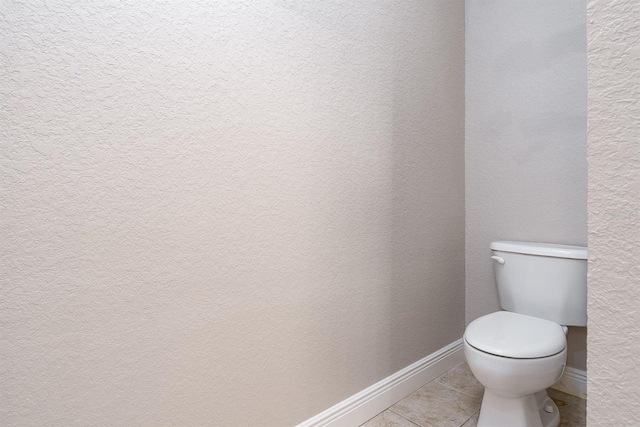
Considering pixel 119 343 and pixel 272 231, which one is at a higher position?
pixel 272 231

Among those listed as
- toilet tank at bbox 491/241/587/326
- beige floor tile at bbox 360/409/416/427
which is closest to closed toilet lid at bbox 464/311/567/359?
toilet tank at bbox 491/241/587/326

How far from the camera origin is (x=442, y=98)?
1873mm

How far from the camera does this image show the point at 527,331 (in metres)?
1.41

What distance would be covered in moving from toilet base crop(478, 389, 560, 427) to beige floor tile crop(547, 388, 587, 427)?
0.43 feet

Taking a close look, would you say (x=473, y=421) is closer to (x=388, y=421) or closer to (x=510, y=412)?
(x=510, y=412)

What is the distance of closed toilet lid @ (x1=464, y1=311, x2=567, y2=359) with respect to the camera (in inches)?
49.5

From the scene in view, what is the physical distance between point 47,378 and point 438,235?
1.66 meters

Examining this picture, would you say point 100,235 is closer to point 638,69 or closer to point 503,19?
point 638,69

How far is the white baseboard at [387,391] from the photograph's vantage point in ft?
4.61

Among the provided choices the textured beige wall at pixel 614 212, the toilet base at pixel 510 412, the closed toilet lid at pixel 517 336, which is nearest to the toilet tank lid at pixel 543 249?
the closed toilet lid at pixel 517 336

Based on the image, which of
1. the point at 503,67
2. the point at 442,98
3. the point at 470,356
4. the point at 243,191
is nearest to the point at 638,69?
the point at 243,191

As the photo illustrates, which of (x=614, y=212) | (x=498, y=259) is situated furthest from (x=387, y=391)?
(x=614, y=212)

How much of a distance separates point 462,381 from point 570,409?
46 centimetres

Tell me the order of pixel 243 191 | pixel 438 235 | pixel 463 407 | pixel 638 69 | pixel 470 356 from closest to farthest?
pixel 638 69 → pixel 243 191 → pixel 470 356 → pixel 463 407 → pixel 438 235
